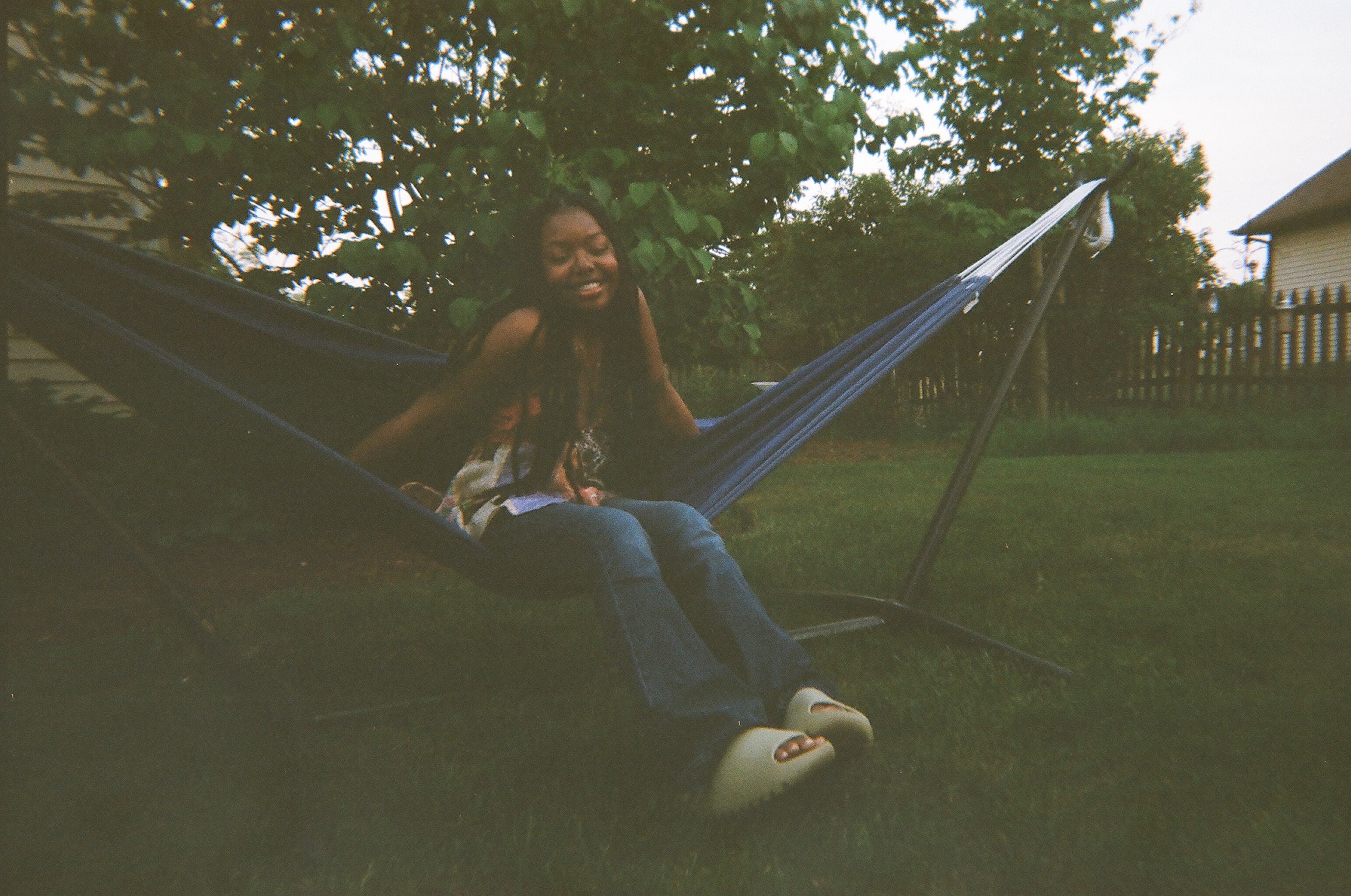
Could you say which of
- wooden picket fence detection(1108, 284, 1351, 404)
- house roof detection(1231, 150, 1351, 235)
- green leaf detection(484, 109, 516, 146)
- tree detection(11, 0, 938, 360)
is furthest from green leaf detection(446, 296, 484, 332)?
house roof detection(1231, 150, 1351, 235)

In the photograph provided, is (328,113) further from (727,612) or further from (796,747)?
(796,747)

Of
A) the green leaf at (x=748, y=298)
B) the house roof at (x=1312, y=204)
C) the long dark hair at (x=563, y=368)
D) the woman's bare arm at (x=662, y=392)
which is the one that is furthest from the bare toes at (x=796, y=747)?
the house roof at (x=1312, y=204)

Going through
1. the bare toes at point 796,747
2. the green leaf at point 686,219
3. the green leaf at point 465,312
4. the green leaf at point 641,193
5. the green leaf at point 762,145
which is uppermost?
the green leaf at point 762,145

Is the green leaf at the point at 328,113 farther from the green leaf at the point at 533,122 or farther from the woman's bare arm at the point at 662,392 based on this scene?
the woman's bare arm at the point at 662,392

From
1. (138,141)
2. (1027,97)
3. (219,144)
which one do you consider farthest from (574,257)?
(1027,97)

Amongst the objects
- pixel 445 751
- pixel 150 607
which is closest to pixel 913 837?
pixel 445 751

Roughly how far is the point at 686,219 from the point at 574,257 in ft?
2.51

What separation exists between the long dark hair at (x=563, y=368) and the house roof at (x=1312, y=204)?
45.2 feet

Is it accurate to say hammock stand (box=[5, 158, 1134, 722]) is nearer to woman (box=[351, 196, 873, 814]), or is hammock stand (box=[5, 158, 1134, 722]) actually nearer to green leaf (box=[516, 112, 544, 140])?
woman (box=[351, 196, 873, 814])

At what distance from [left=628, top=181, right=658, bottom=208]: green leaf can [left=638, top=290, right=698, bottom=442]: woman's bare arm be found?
58 cm

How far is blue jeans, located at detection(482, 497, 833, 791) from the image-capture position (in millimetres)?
1435

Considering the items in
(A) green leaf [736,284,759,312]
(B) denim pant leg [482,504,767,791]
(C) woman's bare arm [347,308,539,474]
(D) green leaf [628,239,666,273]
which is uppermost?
(D) green leaf [628,239,666,273]

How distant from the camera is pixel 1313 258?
1384cm

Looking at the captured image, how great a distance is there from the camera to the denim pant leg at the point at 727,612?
1561 mm
